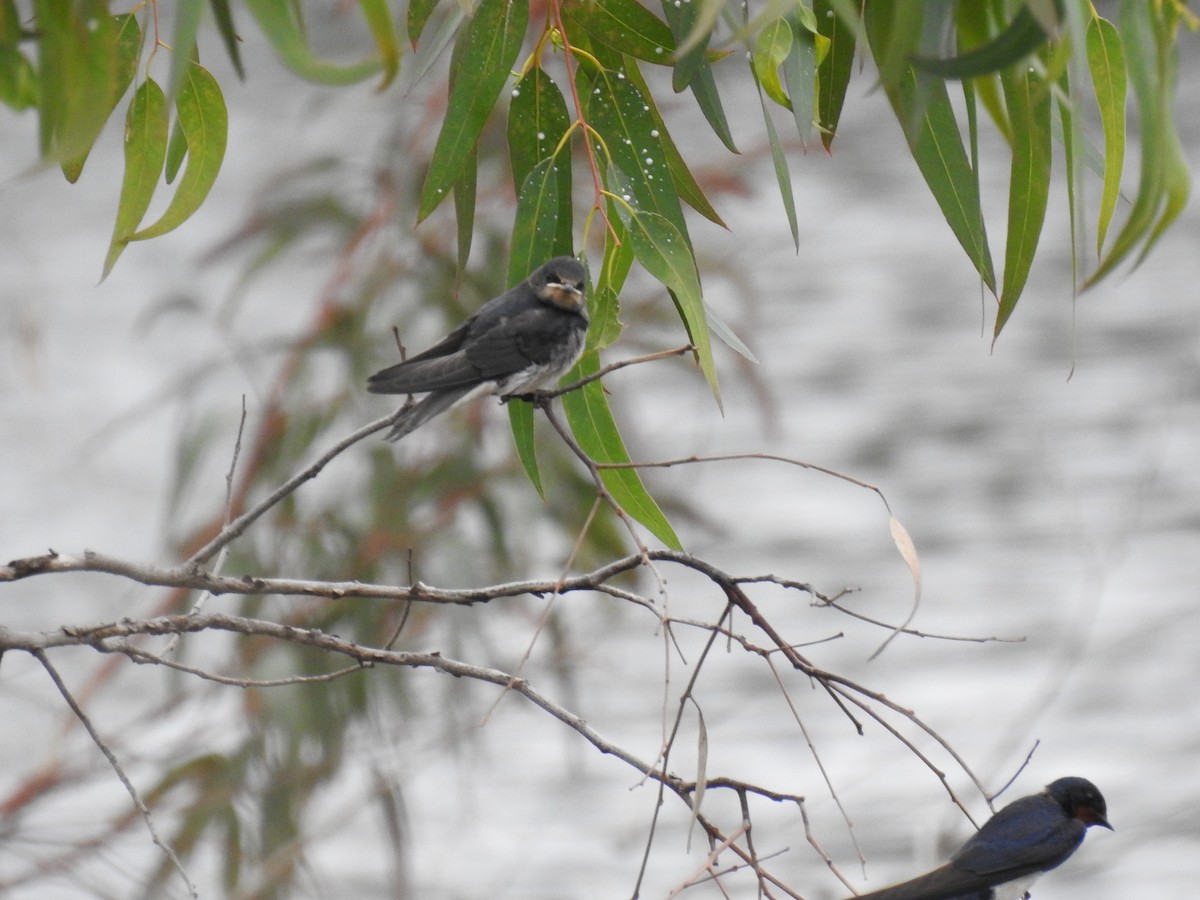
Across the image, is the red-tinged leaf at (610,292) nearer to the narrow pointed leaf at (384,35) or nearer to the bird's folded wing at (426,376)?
the bird's folded wing at (426,376)

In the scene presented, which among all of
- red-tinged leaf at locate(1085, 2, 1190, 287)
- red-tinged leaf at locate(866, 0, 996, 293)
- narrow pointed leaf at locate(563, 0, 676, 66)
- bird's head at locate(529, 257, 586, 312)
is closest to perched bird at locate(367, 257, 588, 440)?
bird's head at locate(529, 257, 586, 312)

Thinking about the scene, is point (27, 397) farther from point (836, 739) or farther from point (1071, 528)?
point (1071, 528)

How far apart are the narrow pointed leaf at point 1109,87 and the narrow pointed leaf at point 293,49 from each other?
0.80m

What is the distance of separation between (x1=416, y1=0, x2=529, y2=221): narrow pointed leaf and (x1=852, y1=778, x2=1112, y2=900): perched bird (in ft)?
2.72

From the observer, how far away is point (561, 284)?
1.78 m

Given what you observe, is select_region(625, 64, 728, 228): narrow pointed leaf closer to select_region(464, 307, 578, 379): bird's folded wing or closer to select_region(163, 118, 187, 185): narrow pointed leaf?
select_region(464, 307, 578, 379): bird's folded wing

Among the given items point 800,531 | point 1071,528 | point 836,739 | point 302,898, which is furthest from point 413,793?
point 1071,528

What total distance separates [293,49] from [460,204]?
659 mm

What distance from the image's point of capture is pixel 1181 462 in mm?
4688

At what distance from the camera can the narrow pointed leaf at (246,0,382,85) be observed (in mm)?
992

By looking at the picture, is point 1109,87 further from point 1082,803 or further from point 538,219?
point 1082,803

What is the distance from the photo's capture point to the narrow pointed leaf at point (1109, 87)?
151 centimetres

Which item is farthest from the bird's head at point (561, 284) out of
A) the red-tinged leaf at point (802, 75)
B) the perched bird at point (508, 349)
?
the red-tinged leaf at point (802, 75)

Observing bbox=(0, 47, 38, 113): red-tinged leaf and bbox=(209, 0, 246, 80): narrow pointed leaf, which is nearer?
bbox=(209, 0, 246, 80): narrow pointed leaf
